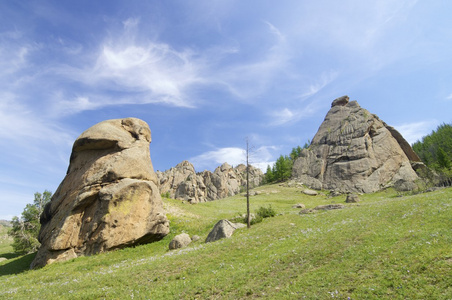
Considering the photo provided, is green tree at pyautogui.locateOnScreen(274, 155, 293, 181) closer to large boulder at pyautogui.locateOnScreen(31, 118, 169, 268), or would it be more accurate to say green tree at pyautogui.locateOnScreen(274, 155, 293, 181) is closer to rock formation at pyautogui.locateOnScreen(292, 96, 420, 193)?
rock formation at pyautogui.locateOnScreen(292, 96, 420, 193)

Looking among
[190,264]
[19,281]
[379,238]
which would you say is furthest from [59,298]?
[379,238]

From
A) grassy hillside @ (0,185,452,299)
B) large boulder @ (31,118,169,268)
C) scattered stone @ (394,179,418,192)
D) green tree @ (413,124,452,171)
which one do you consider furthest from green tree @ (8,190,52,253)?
green tree @ (413,124,452,171)

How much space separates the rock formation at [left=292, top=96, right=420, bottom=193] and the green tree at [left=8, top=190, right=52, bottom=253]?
99569mm

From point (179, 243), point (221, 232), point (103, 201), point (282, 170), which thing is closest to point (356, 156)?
point (282, 170)

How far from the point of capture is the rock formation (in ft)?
319

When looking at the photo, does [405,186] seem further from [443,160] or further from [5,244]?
[5,244]

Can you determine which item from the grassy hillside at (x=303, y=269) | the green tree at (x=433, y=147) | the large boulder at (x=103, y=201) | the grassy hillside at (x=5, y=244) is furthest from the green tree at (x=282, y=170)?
the grassy hillside at (x=5, y=244)

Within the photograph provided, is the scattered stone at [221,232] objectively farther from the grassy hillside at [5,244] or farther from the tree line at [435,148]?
the tree line at [435,148]

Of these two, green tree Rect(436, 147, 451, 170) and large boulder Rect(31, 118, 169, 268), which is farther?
green tree Rect(436, 147, 451, 170)

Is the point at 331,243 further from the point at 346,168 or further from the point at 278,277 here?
the point at 346,168

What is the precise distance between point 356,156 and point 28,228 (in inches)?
4624

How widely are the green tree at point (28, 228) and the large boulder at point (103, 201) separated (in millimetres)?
24707

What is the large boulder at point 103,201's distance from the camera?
31750 mm

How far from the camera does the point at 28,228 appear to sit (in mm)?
59312
